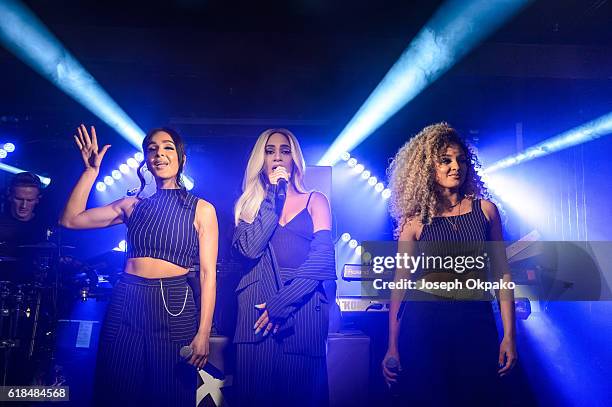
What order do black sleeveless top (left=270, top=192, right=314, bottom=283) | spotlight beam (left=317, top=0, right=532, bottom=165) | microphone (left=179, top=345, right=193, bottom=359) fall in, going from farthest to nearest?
spotlight beam (left=317, top=0, right=532, bottom=165)
black sleeveless top (left=270, top=192, right=314, bottom=283)
microphone (left=179, top=345, right=193, bottom=359)

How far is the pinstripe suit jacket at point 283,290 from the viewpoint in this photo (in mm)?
2523

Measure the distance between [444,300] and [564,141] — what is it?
3.65 meters

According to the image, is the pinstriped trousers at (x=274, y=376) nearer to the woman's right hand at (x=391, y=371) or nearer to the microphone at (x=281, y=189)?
the woman's right hand at (x=391, y=371)

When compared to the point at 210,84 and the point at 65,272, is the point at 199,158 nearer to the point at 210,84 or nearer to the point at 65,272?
the point at 210,84

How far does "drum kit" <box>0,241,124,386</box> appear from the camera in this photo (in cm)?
375

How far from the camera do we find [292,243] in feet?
8.65

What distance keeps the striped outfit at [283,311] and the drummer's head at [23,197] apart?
8.24 feet

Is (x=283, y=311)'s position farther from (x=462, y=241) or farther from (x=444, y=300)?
(x=462, y=241)

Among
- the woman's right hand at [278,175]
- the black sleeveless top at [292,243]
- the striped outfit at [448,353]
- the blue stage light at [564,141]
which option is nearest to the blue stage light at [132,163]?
the woman's right hand at [278,175]

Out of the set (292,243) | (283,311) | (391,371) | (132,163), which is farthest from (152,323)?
(132,163)

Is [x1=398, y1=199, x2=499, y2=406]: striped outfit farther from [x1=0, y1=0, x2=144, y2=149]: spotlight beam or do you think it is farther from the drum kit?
[x1=0, y1=0, x2=144, y2=149]: spotlight beam

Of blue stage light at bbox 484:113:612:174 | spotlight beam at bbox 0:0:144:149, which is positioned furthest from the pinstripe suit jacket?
blue stage light at bbox 484:113:612:174

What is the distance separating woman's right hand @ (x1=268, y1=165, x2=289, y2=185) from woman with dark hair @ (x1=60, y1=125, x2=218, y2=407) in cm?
39

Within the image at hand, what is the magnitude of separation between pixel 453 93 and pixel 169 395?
14.5 ft
